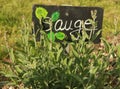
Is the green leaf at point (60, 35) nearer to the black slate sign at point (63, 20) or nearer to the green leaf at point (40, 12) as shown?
the black slate sign at point (63, 20)

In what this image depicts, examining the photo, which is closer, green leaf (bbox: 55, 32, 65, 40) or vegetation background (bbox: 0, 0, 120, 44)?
green leaf (bbox: 55, 32, 65, 40)

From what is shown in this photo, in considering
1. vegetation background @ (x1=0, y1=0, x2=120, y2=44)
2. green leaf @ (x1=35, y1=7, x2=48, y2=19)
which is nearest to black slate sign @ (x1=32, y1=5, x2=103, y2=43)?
green leaf @ (x1=35, y1=7, x2=48, y2=19)

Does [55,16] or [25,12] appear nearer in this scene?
[55,16]

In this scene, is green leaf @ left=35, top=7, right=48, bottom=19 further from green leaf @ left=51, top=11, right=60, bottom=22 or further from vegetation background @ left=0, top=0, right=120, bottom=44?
vegetation background @ left=0, top=0, right=120, bottom=44

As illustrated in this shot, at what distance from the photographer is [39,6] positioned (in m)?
2.47

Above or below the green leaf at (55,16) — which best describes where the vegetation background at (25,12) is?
below

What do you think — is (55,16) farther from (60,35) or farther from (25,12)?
(25,12)

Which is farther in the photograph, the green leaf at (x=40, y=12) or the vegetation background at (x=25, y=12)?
the vegetation background at (x=25, y=12)

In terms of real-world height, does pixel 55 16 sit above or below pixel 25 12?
above

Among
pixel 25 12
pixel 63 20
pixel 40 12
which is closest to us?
pixel 40 12

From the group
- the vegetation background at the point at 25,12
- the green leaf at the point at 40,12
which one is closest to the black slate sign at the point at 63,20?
the green leaf at the point at 40,12

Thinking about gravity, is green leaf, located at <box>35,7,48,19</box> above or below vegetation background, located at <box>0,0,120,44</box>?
above

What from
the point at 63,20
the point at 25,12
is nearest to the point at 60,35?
the point at 63,20

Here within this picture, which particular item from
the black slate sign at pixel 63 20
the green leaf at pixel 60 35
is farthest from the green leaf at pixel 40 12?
the green leaf at pixel 60 35
